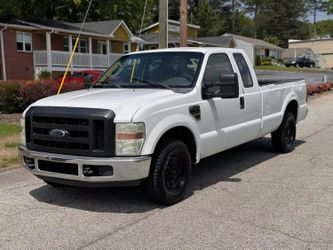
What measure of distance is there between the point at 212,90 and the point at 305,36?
110 meters

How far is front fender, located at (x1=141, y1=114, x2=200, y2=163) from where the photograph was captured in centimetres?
521

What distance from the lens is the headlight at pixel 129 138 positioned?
5051mm

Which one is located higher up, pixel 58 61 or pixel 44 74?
pixel 58 61

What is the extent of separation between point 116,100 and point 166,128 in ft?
2.15

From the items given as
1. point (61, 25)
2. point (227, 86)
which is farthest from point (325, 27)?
point (227, 86)

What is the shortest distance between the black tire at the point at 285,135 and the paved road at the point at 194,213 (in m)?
1.08

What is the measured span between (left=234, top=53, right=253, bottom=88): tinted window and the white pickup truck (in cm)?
2

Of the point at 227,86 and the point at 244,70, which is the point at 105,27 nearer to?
the point at 244,70

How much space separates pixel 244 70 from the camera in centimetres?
740

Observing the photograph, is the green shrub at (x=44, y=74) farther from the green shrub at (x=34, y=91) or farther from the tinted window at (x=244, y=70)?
the tinted window at (x=244, y=70)

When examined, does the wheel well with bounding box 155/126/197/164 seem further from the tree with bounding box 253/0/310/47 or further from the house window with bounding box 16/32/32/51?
the tree with bounding box 253/0/310/47

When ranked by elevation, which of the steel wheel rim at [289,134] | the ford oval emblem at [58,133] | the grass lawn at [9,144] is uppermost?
the ford oval emblem at [58,133]

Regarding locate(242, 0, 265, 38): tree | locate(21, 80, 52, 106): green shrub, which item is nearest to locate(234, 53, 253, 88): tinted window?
locate(21, 80, 52, 106): green shrub

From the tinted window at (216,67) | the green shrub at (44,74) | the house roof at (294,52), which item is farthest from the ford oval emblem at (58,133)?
the house roof at (294,52)
